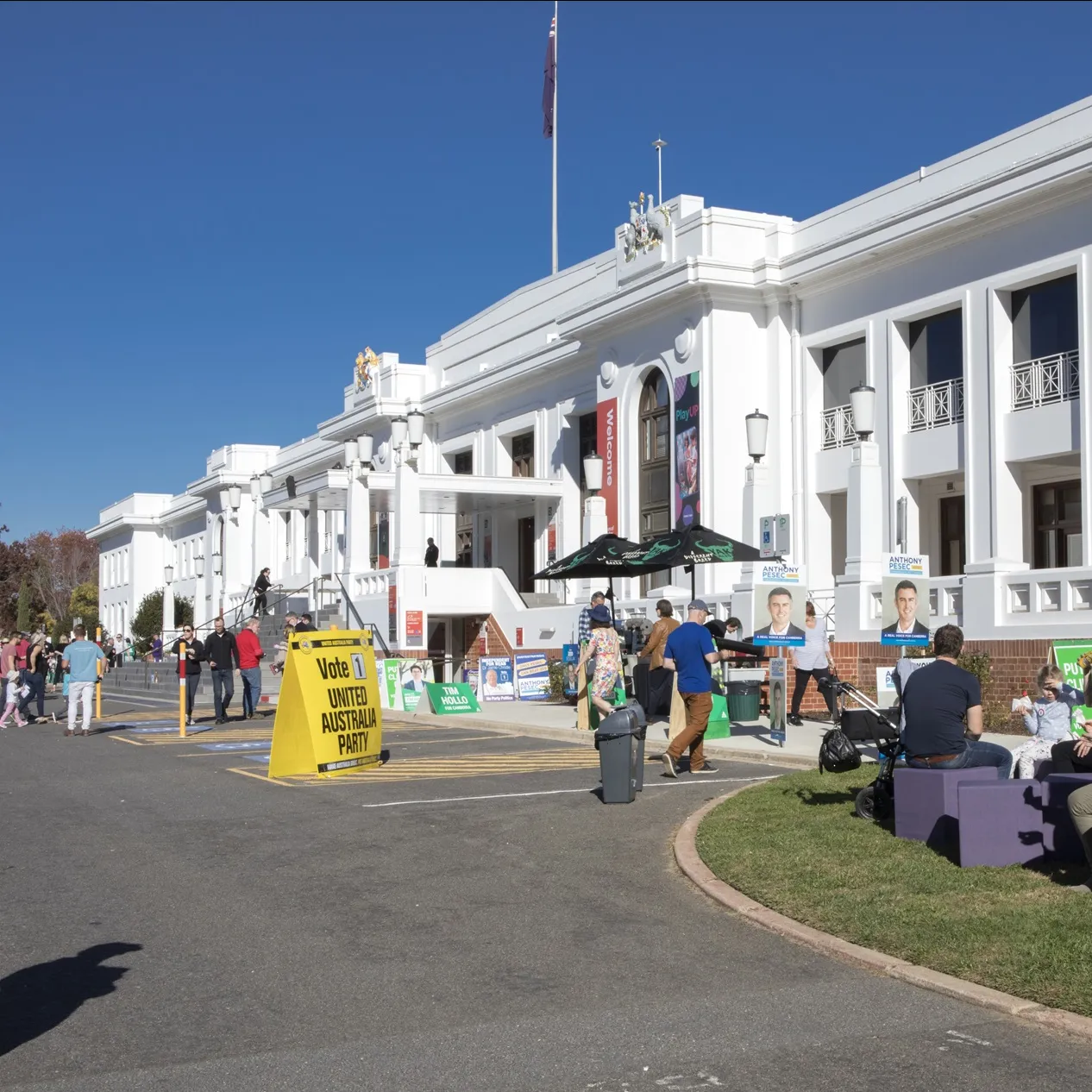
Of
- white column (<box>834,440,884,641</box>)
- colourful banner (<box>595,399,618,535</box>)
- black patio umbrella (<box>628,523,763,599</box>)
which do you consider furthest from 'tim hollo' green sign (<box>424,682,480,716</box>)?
colourful banner (<box>595,399,618,535</box>)

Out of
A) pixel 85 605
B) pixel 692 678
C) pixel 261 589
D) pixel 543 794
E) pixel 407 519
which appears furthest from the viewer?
pixel 85 605

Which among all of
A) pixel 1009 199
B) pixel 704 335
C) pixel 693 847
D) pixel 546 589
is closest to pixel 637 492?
pixel 704 335

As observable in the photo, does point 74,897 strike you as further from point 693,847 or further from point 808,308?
point 808,308

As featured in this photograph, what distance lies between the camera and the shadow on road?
580 cm

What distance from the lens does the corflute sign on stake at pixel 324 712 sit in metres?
14.9

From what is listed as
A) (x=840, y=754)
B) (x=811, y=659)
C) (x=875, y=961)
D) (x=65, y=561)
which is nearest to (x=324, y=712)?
(x=840, y=754)

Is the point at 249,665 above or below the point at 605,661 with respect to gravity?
below

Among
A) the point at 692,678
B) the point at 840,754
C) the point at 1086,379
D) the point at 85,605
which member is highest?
the point at 1086,379

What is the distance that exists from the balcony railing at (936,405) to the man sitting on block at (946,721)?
16.2 metres

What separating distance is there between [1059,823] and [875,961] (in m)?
2.37

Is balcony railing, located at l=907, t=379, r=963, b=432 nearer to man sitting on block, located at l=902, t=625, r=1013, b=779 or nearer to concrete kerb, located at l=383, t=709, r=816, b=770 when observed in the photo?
concrete kerb, located at l=383, t=709, r=816, b=770

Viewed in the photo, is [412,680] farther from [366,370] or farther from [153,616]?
[153,616]

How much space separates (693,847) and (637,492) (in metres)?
21.5

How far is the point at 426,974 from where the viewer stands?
21.9 ft
